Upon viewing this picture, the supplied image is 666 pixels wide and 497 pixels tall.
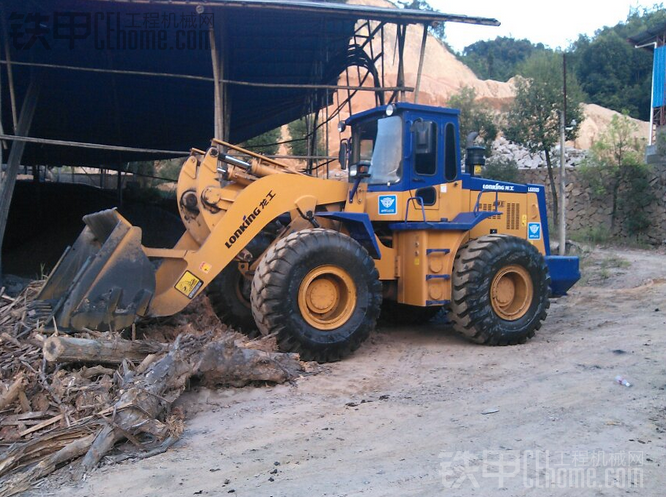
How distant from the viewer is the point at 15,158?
32.9ft

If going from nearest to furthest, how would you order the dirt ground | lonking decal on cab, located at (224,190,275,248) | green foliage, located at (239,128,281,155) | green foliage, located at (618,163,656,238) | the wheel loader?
the dirt ground → the wheel loader → lonking decal on cab, located at (224,190,275,248) → green foliage, located at (618,163,656,238) → green foliage, located at (239,128,281,155)

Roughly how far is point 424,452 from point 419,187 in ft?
12.2

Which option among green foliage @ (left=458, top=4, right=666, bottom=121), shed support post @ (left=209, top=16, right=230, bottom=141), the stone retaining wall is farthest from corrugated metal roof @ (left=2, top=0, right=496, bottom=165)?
green foliage @ (left=458, top=4, right=666, bottom=121)

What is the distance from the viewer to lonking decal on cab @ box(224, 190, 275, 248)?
258 inches

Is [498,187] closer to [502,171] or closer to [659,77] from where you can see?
[502,171]

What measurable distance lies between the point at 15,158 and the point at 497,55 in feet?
187

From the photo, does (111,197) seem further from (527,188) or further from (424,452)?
(424,452)

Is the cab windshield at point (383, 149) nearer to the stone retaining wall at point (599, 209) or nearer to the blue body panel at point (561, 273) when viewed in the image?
the blue body panel at point (561, 273)

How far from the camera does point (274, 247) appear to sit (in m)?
6.36

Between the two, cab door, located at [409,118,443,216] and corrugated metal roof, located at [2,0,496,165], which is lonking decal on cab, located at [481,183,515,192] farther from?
corrugated metal roof, located at [2,0,496,165]

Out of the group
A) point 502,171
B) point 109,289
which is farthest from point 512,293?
point 502,171

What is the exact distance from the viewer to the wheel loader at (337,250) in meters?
6.12

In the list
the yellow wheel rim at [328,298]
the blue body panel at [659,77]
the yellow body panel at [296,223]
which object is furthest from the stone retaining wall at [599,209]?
the yellow wheel rim at [328,298]

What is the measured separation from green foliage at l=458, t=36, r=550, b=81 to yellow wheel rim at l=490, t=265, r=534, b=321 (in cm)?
4635
